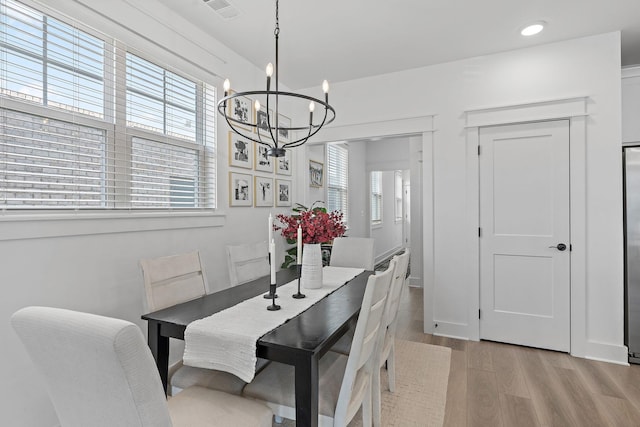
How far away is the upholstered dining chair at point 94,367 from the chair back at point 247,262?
1447mm

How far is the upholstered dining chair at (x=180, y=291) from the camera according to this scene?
61.2 inches

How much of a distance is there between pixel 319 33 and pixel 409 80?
1.19 metres

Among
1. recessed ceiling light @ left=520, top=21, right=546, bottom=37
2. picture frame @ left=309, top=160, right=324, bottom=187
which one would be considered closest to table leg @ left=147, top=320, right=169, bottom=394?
recessed ceiling light @ left=520, top=21, right=546, bottom=37

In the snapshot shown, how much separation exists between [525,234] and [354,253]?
1.62 metres

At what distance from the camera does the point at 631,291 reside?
2.77m

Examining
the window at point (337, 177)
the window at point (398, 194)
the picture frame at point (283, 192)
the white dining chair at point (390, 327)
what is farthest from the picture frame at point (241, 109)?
the window at point (398, 194)

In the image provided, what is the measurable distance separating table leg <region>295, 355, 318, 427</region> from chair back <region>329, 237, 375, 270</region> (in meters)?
1.76

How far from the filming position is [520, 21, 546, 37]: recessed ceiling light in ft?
8.67

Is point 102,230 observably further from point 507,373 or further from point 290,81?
point 507,373

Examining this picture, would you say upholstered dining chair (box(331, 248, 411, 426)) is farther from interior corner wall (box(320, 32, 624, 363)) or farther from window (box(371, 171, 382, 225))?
window (box(371, 171, 382, 225))

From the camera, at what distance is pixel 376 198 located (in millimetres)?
7797

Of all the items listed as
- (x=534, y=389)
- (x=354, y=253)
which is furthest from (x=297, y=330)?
(x=534, y=389)

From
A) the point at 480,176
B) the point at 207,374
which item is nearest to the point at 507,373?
the point at 480,176

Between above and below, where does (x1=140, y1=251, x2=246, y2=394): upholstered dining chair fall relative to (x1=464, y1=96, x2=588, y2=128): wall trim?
below
